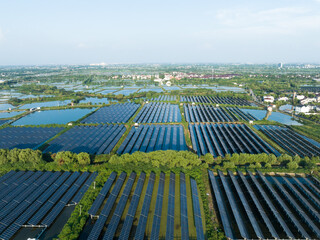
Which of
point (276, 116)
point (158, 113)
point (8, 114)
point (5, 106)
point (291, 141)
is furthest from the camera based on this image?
point (5, 106)

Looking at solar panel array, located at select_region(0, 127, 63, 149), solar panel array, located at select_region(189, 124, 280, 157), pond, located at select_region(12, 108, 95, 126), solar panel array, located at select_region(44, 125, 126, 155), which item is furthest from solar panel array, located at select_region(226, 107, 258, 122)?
solar panel array, located at select_region(0, 127, 63, 149)

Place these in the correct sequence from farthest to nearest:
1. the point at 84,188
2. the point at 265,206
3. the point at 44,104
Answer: the point at 44,104, the point at 84,188, the point at 265,206

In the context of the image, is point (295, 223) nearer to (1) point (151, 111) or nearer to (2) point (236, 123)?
(2) point (236, 123)

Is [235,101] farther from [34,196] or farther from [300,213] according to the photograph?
[34,196]

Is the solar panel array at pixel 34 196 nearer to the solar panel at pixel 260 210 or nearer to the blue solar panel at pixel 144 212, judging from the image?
the blue solar panel at pixel 144 212

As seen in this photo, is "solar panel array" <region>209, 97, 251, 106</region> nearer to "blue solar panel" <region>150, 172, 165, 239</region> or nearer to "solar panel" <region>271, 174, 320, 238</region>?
"solar panel" <region>271, 174, 320, 238</region>

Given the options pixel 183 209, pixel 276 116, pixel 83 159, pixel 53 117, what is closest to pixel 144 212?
pixel 183 209

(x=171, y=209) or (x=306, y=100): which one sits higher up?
(x=306, y=100)
